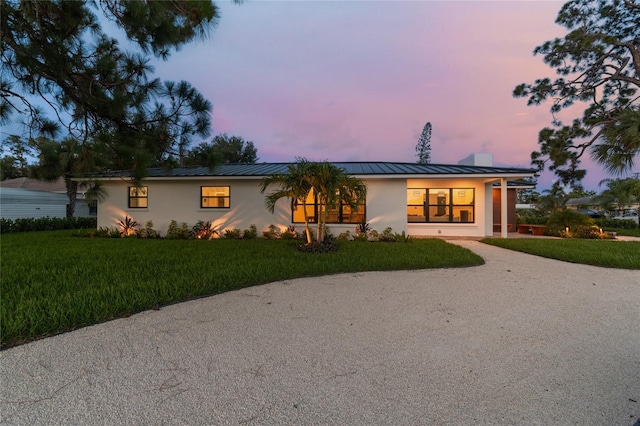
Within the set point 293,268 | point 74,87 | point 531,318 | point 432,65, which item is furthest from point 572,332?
point 432,65

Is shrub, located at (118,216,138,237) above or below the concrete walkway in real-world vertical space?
above

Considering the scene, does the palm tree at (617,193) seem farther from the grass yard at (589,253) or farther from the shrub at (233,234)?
the shrub at (233,234)

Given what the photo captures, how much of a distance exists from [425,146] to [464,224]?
29953 mm

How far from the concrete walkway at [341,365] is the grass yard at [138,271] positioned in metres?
0.39

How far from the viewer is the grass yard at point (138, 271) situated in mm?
3420

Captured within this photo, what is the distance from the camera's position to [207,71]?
28.9ft

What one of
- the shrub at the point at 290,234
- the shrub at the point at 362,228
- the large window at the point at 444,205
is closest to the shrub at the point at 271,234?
the shrub at the point at 290,234

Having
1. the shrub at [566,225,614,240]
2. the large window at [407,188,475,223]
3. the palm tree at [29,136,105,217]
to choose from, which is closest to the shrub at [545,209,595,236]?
the shrub at [566,225,614,240]

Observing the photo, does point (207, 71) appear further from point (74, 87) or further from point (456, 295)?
point (456, 295)

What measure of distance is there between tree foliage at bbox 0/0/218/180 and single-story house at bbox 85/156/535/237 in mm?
5903

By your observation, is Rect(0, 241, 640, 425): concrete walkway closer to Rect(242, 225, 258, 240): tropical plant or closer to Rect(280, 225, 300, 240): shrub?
Rect(280, 225, 300, 240): shrub

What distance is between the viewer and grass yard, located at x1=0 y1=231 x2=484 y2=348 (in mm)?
3420

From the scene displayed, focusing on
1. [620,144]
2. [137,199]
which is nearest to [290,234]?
[137,199]

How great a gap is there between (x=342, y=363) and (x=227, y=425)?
1.12 metres
